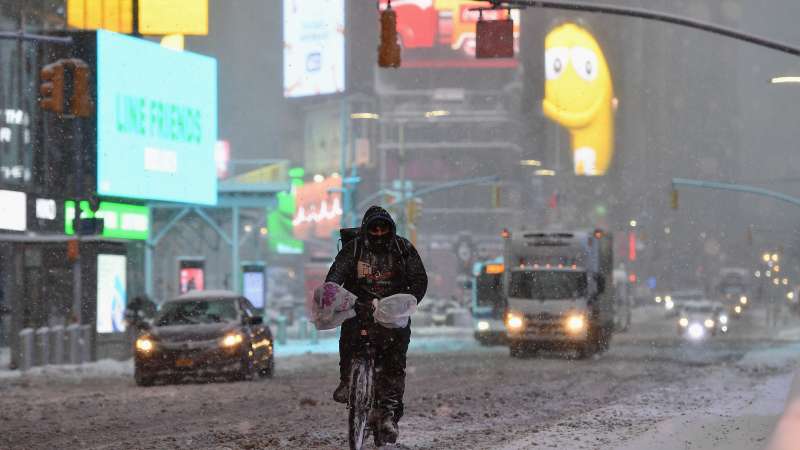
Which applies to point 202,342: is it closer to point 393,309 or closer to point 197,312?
point 197,312

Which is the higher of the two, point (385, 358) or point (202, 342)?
point (385, 358)

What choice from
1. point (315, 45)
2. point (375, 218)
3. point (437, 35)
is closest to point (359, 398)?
point (375, 218)

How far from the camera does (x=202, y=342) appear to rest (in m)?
22.9

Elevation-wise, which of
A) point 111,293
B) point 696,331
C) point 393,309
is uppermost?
point 393,309

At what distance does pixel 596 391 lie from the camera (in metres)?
21.9

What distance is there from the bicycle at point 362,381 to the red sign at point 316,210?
468 feet

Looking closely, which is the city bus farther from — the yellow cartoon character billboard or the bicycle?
the yellow cartoon character billboard

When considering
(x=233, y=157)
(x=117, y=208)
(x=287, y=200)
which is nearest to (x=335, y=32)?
(x=287, y=200)

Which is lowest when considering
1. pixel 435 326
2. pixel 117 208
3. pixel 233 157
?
pixel 435 326

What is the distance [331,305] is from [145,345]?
13.4 m

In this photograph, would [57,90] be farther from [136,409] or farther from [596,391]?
[596,391]

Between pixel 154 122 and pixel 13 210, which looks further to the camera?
pixel 154 122

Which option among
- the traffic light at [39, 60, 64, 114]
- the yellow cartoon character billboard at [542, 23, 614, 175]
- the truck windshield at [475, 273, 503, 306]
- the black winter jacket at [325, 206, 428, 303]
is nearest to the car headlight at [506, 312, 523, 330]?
the truck windshield at [475, 273, 503, 306]

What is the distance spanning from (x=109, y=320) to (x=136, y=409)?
823 inches
